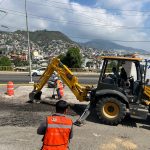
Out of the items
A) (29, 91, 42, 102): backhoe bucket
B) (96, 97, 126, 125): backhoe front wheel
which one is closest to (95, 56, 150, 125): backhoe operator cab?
(96, 97, 126, 125): backhoe front wheel

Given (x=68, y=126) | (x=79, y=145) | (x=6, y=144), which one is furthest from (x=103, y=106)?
(x=68, y=126)

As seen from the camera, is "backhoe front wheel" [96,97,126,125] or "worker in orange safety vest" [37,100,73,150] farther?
"backhoe front wheel" [96,97,126,125]

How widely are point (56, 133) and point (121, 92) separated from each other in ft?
24.2

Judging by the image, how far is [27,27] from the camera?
28.9m

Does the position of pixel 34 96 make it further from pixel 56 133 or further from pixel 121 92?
pixel 56 133

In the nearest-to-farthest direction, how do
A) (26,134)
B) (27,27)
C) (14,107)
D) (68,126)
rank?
1. (68,126)
2. (26,134)
3. (14,107)
4. (27,27)

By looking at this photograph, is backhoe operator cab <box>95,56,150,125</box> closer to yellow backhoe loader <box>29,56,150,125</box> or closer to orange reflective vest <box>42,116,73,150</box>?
yellow backhoe loader <box>29,56,150,125</box>

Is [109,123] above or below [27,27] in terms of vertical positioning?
below

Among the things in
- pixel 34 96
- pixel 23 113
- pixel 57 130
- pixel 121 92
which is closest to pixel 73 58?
pixel 34 96

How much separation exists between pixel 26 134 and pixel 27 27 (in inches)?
770

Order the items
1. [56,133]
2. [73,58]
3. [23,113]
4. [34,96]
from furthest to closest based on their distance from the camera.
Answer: [73,58] < [34,96] < [23,113] < [56,133]

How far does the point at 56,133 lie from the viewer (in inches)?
209

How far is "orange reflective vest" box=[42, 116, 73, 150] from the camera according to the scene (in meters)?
5.29

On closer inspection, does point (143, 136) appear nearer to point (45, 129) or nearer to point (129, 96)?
point (129, 96)
